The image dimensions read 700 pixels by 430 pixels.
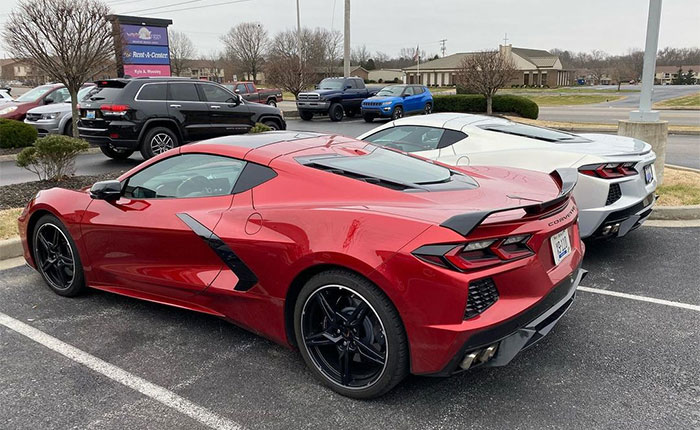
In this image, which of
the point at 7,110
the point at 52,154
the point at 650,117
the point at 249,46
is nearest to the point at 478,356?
the point at 650,117

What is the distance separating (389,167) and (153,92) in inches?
357

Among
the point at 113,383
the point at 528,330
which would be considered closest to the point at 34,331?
the point at 113,383

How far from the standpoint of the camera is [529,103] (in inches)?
985

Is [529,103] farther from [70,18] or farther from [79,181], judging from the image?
[79,181]

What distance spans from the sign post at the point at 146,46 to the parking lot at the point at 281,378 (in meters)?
17.5

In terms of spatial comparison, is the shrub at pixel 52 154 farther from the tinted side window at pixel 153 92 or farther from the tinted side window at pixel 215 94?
the tinted side window at pixel 215 94

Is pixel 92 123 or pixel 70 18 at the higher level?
pixel 70 18

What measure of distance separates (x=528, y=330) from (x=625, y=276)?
8.74 ft

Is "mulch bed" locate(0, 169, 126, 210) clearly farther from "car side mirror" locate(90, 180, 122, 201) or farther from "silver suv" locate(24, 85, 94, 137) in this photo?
"silver suv" locate(24, 85, 94, 137)

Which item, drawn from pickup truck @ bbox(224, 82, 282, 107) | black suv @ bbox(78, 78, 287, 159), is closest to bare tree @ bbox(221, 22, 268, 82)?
pickup truck @ bbox(224, 82, 282, 107)

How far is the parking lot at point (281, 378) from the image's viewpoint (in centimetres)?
285

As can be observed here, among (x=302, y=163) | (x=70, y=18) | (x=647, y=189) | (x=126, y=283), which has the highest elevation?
(x=70, y=18)

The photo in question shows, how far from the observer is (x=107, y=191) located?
4023mm

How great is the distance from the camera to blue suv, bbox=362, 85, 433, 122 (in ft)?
76.0
